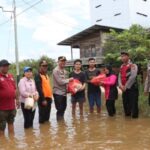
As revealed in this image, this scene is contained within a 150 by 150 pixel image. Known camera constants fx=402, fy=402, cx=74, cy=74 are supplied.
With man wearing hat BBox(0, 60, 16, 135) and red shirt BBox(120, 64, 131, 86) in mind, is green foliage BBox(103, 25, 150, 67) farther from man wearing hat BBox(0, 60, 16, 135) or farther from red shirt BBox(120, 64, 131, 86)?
man wearing hat BBox(0, 60, 16, 135)

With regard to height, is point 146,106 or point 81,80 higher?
point 81,80

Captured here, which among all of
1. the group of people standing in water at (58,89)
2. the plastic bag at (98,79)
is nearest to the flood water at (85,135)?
the group of people standing in water at (58,89)

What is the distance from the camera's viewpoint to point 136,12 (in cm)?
5031

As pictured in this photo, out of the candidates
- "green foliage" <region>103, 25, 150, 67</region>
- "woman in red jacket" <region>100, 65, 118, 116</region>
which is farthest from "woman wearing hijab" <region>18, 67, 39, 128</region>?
"green foliage" <region>103, 25, 150, 67</region>

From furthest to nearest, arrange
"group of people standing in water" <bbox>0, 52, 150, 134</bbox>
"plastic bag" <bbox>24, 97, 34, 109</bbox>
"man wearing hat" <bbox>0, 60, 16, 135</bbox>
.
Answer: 1. "plastic bag" <bbox>24, 97, 34, 109</bbox>
2. "group of people standing in water" <bbox>0, 52, 150, 134</bbox>
3. "man wearing hat" <bbox>0, 60, 16, 135</bbox>

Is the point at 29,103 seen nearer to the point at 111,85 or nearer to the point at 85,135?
the point at 85,135

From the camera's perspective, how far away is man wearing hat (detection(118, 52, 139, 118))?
10.6 meters

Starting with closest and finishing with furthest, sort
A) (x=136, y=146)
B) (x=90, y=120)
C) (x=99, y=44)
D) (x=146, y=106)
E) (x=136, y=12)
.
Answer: (x=136, y=146) < (x=90, y=120) < (x=146, y=106) < (x=99, y=44) < (x=136, y=12)

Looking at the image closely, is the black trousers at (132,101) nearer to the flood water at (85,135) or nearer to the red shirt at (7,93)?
the flood water at (85,135)

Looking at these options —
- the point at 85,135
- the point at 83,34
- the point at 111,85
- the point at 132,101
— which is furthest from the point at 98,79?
the point at 83,34

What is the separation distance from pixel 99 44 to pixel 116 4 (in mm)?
16433

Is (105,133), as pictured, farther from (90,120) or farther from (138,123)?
(90,120)

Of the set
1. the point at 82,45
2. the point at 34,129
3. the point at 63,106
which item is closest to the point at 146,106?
the point at 63,106

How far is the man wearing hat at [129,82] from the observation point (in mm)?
10641
